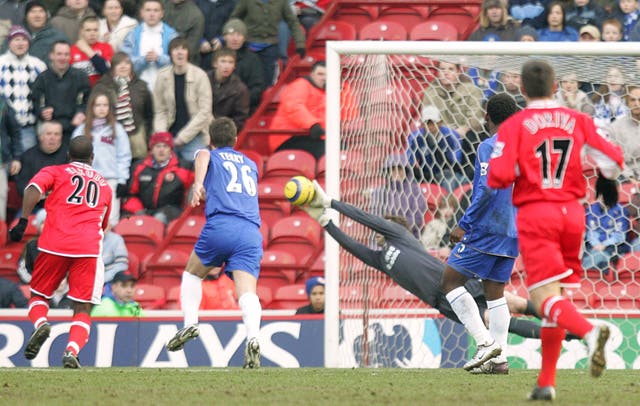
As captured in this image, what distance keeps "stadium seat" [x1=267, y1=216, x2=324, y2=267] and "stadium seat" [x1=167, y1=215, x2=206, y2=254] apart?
0.82 meters

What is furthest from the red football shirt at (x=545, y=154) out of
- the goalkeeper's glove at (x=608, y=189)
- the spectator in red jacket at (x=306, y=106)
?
the spectator in red jacket at (x=306, y=106)

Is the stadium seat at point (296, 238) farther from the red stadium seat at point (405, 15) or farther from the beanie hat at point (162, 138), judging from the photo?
the red stadium seat at point (405, 15)

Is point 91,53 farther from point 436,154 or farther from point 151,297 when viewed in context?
point 436,154

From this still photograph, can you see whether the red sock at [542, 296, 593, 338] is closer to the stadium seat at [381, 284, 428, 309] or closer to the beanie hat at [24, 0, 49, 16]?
the stadium seat at [381, 284, 428, 309]

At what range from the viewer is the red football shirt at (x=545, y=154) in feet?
18.8

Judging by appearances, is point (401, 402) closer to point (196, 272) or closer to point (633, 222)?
point (196, 272)

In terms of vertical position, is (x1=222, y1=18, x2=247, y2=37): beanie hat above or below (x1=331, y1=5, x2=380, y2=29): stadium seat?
below

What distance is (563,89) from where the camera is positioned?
10719mm

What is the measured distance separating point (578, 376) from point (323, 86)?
6205 mm

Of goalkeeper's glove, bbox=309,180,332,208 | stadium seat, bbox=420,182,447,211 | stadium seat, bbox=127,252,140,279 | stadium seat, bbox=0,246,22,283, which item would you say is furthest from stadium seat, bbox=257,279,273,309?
goalkeeper's glove, bbox=309,180,332,208

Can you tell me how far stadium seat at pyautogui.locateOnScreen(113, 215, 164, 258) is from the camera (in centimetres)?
1300

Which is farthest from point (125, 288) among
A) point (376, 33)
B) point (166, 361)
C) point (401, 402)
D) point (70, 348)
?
point (401, 402)

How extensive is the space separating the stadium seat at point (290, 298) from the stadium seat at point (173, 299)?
38.4 inches

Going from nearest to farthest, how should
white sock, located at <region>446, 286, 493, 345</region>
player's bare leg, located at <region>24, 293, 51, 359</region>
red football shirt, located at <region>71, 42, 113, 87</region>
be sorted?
white sock, located at <region>446, 286, 493, 345</region> → player's bare leg, located at <region>24, 293, 51, 359</region> → red football shirt, located at <region>71, 42, 113, 87</region>
